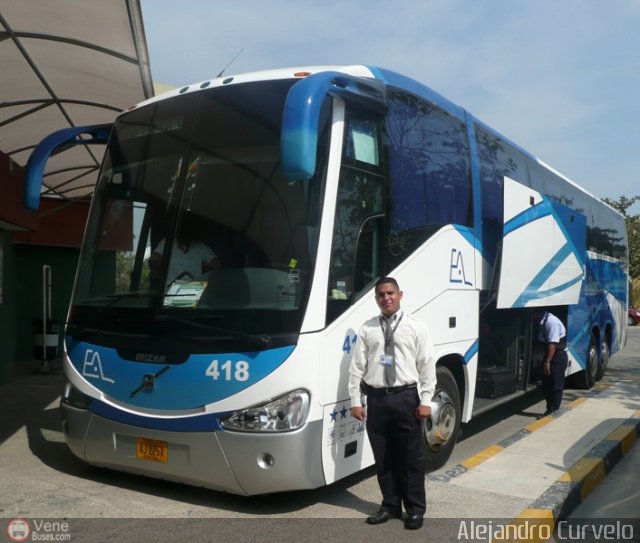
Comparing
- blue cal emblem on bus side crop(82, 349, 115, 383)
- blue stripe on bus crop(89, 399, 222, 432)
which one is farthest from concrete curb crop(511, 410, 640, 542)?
blue cal emblem on bus side crop(82, 349, 115, 383)

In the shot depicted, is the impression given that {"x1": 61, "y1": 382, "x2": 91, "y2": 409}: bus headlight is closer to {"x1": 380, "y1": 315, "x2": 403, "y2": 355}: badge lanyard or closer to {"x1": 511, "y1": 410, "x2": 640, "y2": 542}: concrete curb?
{"x1": 380, "y1": 315, "x2": 403, "y2": 355}: badge lanyard

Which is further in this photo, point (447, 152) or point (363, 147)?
point (447, 152)

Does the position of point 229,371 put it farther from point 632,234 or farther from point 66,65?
point 632,234

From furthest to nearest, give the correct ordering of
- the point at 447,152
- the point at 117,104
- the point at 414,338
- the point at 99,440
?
the point at 117,104 → the point at 447,152 → the point at 99,440 → the point at 414,338

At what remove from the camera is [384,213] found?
5453 mm

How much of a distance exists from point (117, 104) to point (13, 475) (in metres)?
5.73

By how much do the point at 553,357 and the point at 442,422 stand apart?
3499mm

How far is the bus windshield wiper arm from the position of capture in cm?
464

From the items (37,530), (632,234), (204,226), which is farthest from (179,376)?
(632,234)

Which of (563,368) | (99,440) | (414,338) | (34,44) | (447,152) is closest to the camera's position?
(414,338)

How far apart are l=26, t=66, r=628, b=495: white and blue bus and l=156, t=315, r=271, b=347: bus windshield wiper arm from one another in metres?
0.02

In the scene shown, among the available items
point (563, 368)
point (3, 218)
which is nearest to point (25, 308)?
point (3, 218)

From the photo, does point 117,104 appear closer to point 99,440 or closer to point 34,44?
point 34,44

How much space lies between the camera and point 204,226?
5.15m
